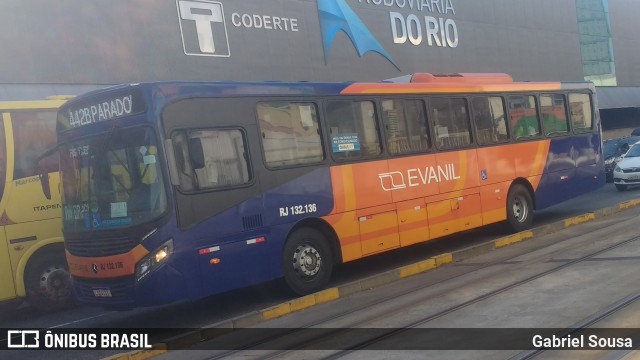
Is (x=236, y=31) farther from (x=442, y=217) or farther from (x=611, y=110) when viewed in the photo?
(x=611, y=110)

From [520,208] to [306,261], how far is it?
20.6ft

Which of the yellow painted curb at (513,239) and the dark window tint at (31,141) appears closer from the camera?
the dark window tint at (31,141)

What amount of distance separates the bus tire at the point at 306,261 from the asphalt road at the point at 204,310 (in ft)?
1.02

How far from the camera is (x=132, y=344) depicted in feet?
26.5

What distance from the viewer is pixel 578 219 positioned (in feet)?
47.3

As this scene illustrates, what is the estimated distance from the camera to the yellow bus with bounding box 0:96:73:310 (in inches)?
420

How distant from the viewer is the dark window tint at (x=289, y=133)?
31.3ft

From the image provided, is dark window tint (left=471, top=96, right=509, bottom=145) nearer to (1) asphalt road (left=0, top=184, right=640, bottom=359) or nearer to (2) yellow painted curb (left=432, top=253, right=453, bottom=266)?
(1) asphalt road (left=0, top=184, right=640, bottom=359)

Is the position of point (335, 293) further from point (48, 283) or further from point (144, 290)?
point (48, 283)

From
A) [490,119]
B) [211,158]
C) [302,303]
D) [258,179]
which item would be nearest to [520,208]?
[490,119]

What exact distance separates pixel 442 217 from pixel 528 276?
2840mm

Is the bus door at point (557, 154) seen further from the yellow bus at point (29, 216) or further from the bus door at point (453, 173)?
the yellow bus at point (29, 216)

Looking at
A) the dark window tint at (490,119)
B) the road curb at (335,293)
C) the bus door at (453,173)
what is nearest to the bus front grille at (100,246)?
the road curb at (335,293)

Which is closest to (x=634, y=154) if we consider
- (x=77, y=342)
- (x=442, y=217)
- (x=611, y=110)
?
(x=442, y=217)
